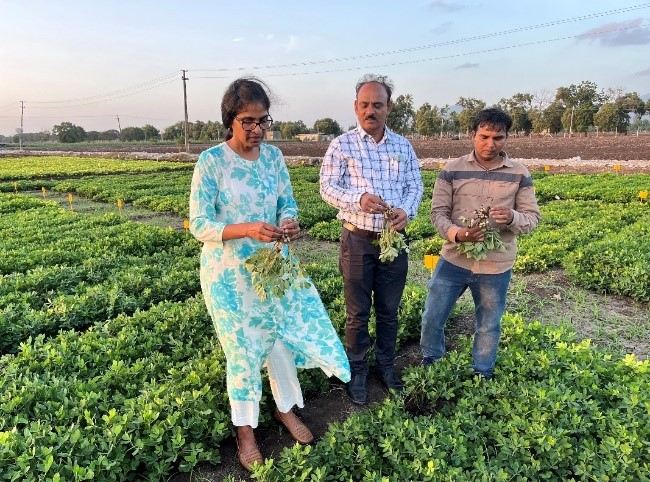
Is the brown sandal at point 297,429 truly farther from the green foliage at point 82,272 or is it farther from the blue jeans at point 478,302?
the green foliage at point 82,272

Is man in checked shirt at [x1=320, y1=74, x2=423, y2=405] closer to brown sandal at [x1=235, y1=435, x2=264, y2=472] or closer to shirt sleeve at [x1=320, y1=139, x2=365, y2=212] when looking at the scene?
shirt sleeve at [x1=320, y1=139, x2=365, y2=212]

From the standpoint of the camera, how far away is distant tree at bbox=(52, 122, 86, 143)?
98.8 meters

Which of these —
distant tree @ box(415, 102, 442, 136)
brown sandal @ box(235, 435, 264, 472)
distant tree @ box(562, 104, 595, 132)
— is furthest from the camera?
distant tree @ box(415, 102, 442, 136)

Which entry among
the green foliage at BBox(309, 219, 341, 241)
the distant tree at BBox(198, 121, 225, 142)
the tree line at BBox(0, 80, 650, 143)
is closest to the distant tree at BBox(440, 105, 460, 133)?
the tree line at BBox(0, 80, 650, 143)

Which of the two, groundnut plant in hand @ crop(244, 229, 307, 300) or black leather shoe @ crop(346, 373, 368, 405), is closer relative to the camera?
groundnut plant in hand @ crop(244, 229, 307, 300)

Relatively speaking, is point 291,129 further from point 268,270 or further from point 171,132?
point 268,270

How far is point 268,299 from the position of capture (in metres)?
2.98

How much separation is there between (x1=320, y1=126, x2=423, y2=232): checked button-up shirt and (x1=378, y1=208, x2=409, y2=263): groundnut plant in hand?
0.17m

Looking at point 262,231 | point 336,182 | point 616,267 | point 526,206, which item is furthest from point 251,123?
point 616,267

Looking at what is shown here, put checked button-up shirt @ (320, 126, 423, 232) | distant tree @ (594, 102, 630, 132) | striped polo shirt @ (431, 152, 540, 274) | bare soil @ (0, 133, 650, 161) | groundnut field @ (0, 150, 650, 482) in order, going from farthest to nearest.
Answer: distant tree @ (594, 102, 630, 132) < bare soil @ (0, 133, 650, 161) < checked button-up shirt @ (320, 126, 423, 232) < striped polo shirt @ (431, 152, 540, 274) < groundnut field @ (0, 150, 650, 482)

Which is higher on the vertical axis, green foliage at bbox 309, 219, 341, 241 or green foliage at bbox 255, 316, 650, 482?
green foliage at bbox 309, 219, 341, 241

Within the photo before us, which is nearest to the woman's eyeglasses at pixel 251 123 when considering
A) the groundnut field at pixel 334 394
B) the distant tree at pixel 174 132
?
the groundnut field at pixel 334 394

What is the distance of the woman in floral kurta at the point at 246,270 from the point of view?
2.71 metres

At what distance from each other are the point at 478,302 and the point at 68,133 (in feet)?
368
